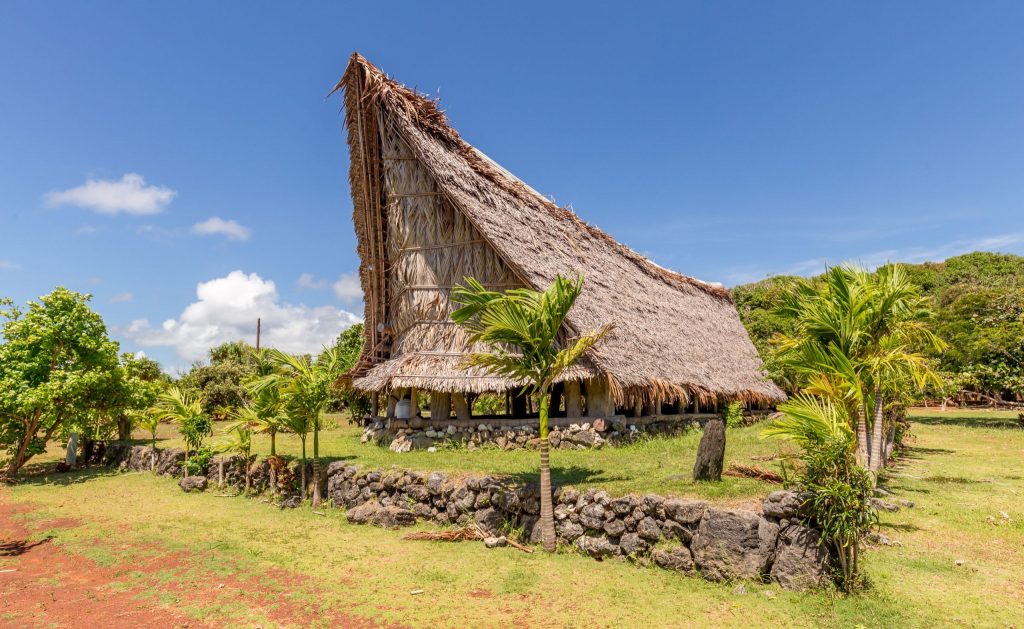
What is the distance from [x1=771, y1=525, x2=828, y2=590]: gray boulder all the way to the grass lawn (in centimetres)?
15

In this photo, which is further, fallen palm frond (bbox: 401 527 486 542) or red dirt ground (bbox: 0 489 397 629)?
fallen palm frond (bbox: 401 527 486 542)

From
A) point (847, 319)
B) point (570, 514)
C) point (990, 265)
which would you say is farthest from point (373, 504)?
point (990, 265)

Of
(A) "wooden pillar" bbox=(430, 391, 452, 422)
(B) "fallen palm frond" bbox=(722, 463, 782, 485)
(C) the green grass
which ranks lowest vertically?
(C) the green grass

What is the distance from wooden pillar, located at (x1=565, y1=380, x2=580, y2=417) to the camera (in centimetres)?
1471

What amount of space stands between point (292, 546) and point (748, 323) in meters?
37.6

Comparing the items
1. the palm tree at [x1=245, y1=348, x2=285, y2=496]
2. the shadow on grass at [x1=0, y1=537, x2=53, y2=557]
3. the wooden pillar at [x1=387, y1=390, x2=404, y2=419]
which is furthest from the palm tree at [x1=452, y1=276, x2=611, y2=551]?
the wooden pillar at [x1=387, y1=390, x2=404, y2=419]

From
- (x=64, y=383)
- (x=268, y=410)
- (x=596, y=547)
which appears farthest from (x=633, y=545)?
(x=64, y=383)

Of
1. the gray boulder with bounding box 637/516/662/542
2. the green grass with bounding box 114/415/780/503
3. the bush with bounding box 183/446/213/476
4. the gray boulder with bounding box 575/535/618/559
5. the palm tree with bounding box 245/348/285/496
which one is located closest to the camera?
the gray boulder with bounding box 637/516/662/542

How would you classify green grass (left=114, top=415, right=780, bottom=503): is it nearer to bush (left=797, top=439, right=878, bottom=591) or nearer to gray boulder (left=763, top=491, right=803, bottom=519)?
gray boulder (left=763, top=491, right=803, bottom=519)

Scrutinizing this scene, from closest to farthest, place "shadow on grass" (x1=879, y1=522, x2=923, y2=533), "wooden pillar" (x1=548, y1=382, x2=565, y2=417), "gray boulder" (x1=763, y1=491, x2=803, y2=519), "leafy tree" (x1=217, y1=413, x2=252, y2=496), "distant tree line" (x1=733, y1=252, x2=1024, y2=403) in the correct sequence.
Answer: "gray boulder" (x1=763, y1=491, x2=803, y2=519), "shadow on grass" (x1=879, y1=522, x2=923, y2=533), "leafy tree" (x1=217, y1=413, x2=252, y2=496), "wooden pillar" (x1=548, y1=382, x2=565, y2=417), "distant tree line" (x1=733, y1=252, x2=1024, y2=403)

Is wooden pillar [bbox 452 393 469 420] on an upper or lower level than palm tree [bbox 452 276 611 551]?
lower

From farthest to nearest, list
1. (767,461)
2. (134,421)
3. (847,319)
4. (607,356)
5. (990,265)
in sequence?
(990,265) → (134,421) → (607,356) → (767,461) → (847,319)

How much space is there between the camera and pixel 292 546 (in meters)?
8.80

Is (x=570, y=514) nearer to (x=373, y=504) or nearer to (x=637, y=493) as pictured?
(x=637, y=493)
